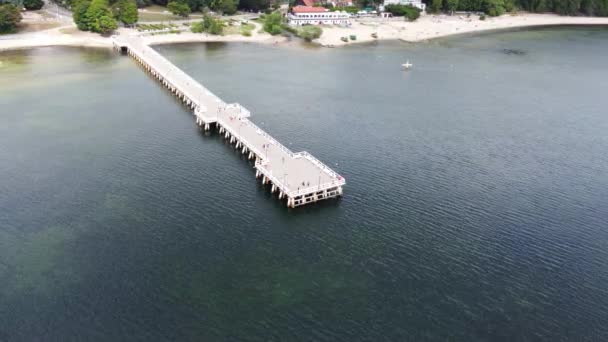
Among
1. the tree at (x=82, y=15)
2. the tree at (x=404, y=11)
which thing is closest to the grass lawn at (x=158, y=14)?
the tree at (x=82, y=15)

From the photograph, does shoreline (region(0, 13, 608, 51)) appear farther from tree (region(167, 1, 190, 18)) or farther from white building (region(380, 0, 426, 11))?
tree (region(167, 1, 190, 18))

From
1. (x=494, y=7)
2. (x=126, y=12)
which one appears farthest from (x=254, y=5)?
(x=494, y=7)

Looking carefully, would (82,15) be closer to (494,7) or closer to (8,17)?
(8,17)

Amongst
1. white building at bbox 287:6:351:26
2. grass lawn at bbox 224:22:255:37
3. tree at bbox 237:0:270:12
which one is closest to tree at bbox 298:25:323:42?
white building at bbox 287:6:351:26

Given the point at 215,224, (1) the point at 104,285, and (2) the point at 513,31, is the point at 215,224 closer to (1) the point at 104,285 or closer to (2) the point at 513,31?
(1) the point at 104,285

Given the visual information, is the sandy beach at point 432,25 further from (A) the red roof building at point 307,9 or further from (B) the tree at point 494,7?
(A) the red roof building at point 307,9
